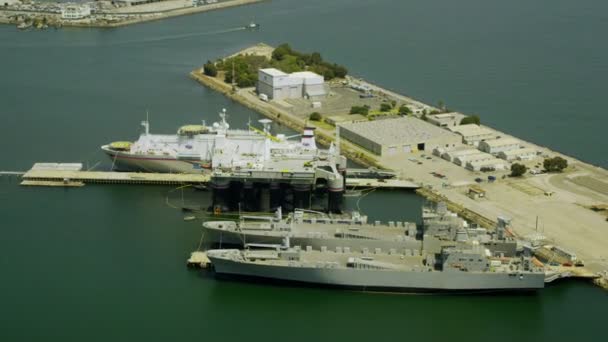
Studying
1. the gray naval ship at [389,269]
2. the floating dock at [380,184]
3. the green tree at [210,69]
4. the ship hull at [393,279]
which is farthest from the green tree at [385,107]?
the ship hull at [393,279]

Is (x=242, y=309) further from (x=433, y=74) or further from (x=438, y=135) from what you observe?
(x=433, y=74)

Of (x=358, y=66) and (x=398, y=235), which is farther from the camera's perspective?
(x=358, y=66)

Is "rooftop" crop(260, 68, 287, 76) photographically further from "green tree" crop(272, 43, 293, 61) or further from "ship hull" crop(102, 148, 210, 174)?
"ship hull" crop(102, 148, 210, 174)

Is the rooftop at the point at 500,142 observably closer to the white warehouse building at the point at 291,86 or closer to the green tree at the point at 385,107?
the green tree at the point at 385,107

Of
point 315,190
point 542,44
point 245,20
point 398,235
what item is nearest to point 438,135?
point 315,190

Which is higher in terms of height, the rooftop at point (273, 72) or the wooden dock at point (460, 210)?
the rooftop at point (273, 72)
